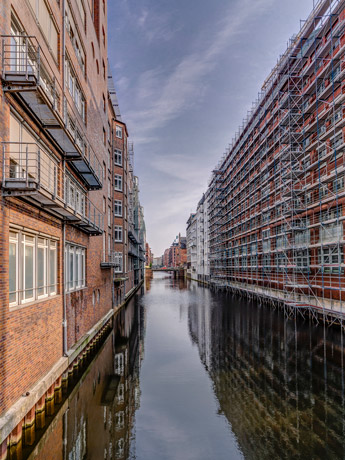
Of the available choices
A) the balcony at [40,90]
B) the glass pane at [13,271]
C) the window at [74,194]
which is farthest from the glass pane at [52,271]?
the balcony at [40,90]

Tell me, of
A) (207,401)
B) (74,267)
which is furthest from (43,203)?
(207,401)

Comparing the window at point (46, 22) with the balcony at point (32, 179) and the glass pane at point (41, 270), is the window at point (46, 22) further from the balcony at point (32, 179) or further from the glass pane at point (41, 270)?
the glass pane at point (41, 270)

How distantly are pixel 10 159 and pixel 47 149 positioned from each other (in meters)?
2.61

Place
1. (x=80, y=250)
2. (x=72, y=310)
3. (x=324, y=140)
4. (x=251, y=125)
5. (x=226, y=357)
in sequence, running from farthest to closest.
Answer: (x=251, y=125)
(x=324, y=140)
(x=80, y=250)
(x=226, y=357)
(x=72, y=310)

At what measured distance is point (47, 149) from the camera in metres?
9.77

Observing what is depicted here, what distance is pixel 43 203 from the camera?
8.25 meters

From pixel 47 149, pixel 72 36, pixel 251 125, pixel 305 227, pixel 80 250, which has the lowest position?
pixel 80 250

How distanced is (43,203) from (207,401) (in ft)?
23.6

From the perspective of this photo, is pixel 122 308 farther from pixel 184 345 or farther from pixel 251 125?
pixel 251 125

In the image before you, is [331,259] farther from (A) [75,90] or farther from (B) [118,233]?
(B) [118,233]

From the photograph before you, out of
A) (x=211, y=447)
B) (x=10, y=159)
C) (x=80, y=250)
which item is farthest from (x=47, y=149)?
(x=211, y=447)

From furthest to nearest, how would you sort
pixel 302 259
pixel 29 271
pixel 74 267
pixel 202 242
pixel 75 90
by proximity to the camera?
pixel 202 242, pixel 302 259, pixel 75 90, pixel 74 267, pixel 29 271

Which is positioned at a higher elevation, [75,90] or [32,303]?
[75,90]

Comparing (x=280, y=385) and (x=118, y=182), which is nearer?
(x=280, y=385)
